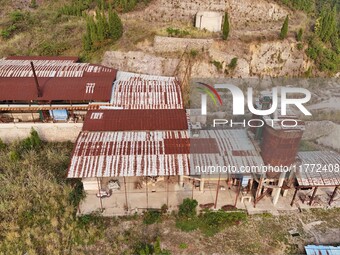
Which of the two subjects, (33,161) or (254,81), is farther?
(254,81)

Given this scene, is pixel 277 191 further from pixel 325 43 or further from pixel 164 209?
pixel 325 43

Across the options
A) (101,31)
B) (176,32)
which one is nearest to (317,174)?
(176,32)

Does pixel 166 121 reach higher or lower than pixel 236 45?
lower

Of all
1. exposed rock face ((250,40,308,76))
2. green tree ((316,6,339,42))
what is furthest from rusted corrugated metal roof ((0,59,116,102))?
green tree ((316,6,339,42))

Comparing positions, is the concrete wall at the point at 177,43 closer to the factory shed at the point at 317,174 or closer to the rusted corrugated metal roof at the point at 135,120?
the rusted corrugated metal roof at the point at 135,120

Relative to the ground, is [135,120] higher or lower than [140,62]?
lower

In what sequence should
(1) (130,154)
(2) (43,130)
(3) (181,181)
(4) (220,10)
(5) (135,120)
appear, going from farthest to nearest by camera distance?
(4) (220,10), (2) (43,130), (5) (135,120), (3) (181,181), (1) (130,154)

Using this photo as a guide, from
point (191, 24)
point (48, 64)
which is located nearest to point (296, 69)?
point (191, 24)

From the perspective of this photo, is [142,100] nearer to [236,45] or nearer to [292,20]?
[236,45]
